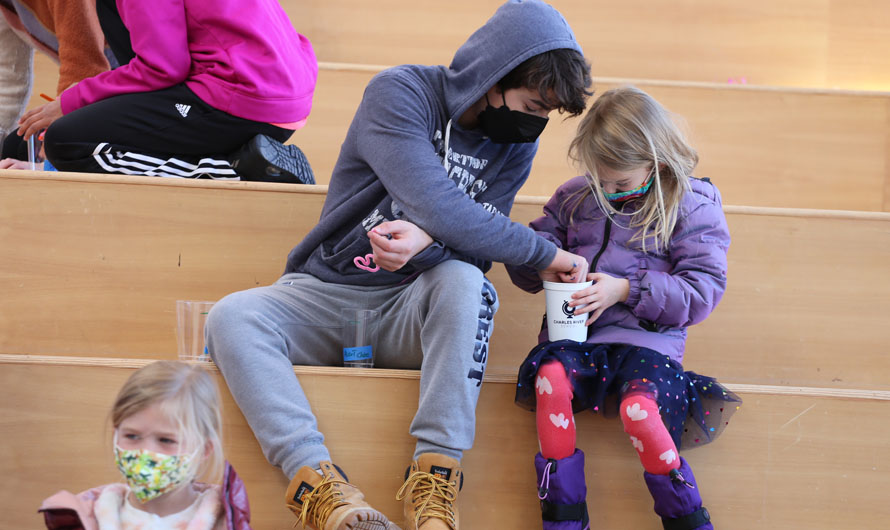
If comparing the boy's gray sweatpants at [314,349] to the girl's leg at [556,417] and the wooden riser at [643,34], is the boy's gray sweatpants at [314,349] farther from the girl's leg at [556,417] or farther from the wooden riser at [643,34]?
the wooden riser at [643,34]

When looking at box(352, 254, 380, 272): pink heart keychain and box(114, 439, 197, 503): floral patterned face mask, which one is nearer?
box(114, 439, 197, 503): floral patterned face mask

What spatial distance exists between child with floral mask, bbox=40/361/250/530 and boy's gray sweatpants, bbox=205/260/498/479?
0.22m

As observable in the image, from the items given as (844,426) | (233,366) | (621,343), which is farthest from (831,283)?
(233,366)

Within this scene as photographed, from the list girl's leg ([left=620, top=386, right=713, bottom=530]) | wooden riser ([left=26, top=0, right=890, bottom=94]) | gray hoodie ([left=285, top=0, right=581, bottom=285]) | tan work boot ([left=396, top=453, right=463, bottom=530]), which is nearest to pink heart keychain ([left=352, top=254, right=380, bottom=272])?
gray hoodie ([left=285, top=0, right=581, bottom=285])

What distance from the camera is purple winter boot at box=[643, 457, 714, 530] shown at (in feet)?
3.63

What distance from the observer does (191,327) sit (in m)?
1.37

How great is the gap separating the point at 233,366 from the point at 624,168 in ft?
2.16

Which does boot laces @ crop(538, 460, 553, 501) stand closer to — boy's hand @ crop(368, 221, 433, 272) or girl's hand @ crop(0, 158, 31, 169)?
boy's hand @ crop(368, 221, 433, 272)

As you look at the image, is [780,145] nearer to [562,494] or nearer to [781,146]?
[781,146]

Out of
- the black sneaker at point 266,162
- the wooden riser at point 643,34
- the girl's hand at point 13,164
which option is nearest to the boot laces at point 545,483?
the black sneaker at point 266,162

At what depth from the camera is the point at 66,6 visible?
1739 millimetres

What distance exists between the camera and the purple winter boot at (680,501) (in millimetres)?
1107

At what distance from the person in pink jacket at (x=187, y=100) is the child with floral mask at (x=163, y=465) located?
2.65 ft

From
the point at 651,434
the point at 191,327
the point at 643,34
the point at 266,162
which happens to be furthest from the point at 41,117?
the point at 643,34
